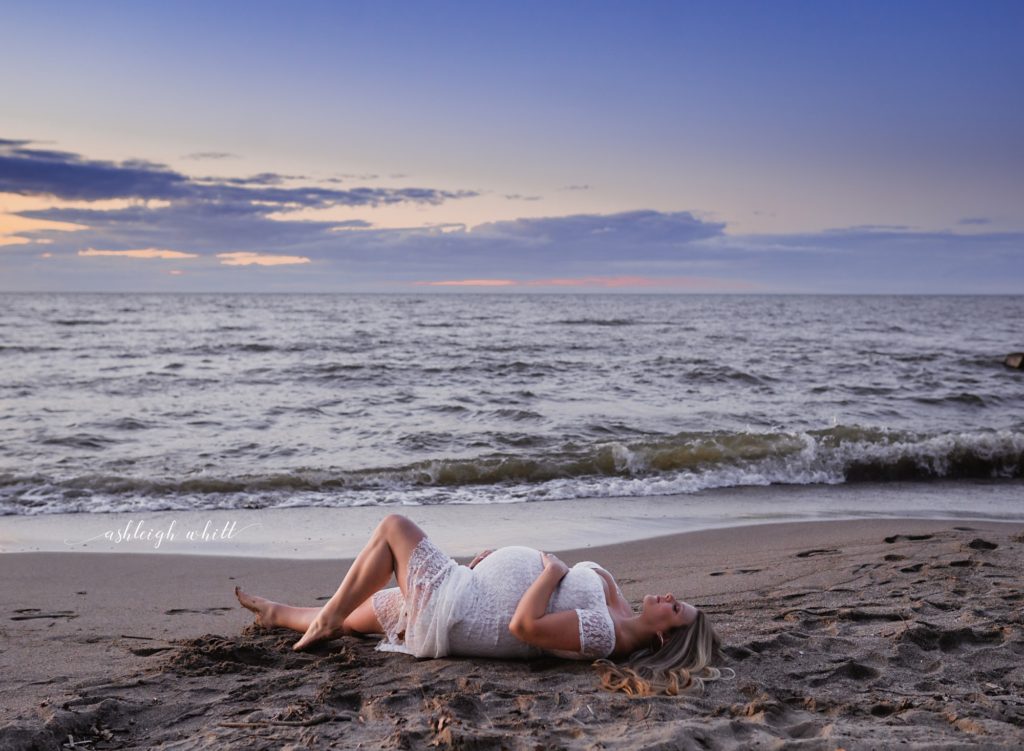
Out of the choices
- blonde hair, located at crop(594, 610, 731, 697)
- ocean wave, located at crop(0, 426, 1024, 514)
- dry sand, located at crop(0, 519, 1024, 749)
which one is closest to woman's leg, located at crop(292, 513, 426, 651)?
dry sand, located at crop(0, 519, 1024, 749)

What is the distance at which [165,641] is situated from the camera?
447 cm

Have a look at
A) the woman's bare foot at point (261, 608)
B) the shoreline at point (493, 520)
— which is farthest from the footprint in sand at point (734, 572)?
the woman's bare foot at point (261, 608)

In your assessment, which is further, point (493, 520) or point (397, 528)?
point (493, 520)

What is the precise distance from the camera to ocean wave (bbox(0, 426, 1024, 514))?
29.2 feet

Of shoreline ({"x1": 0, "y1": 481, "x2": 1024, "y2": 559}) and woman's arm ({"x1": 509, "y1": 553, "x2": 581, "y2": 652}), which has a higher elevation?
woman's arm ({"x1": 509, "y1": 553, "x2": 581, "y2": 652})

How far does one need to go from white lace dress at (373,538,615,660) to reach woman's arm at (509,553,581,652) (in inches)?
2.9

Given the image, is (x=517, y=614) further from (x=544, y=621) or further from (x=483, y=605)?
(x=483, y=605)

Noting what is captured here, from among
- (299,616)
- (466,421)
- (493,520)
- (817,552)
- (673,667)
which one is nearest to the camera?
(673,667)

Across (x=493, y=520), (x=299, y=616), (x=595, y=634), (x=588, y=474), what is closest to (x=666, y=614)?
(x=595, y=634)

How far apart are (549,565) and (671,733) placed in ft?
3.57

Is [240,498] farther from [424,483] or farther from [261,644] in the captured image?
[261,644]

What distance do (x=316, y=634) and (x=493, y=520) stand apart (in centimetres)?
392

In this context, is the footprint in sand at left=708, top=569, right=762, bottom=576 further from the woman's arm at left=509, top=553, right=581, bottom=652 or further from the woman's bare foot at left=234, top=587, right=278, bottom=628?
the woman's bare foot at left=234, top=587, right=278, bottom=628

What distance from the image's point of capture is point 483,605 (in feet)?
13.3
